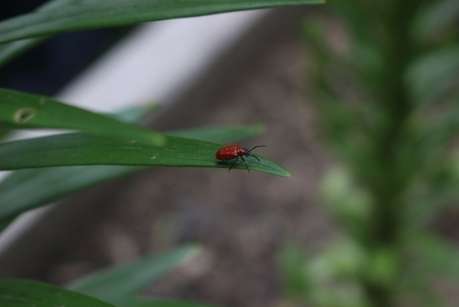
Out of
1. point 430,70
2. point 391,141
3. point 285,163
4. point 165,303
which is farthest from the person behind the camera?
point 285,163

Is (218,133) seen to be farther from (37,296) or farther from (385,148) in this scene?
(385,148)

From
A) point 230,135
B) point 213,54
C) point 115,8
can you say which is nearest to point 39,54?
point 213,54

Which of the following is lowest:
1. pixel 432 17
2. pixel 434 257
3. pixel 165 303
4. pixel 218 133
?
pixel 165 303

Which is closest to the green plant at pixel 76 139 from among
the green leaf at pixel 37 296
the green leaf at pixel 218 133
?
the green leaf at pixel 37 296

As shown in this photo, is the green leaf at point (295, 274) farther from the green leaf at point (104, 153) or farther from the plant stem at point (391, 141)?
the green leaf at point (104, 153)

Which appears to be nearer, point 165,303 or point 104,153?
point 104,153

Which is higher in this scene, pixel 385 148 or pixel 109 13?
pixel 385 148

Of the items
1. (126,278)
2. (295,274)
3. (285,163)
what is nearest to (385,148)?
(295,274)
